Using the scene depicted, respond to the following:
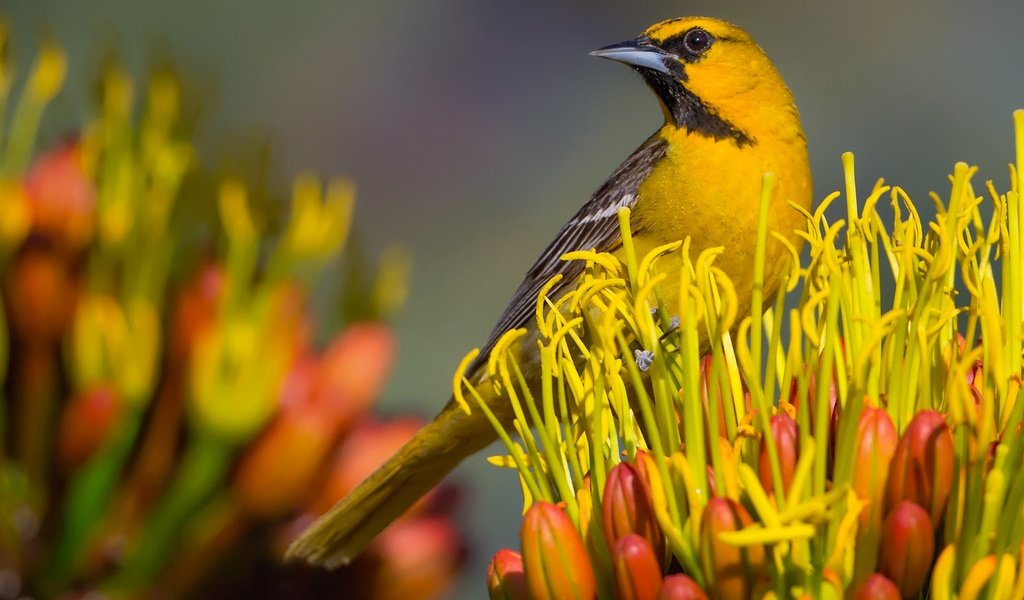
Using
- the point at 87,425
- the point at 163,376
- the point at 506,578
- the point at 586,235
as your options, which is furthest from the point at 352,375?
the point at 586,235

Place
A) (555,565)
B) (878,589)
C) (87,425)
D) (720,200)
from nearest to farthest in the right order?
(878,589) < (555,565) < (87,425) < (720,200)

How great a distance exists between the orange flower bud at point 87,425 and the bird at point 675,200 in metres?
0.28

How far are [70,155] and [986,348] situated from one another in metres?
1.13

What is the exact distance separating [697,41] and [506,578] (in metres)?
1.43

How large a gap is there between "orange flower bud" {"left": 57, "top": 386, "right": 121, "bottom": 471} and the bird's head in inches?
44.1

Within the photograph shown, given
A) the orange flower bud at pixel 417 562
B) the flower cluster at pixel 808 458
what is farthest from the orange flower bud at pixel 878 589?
the orange flower bud at pixel 417 562

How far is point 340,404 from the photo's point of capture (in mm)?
1621

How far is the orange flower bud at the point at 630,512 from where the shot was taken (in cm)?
110

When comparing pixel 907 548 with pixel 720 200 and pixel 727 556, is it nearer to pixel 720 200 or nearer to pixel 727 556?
pixel 727 556

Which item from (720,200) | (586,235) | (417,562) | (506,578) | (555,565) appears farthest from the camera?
(586,235)

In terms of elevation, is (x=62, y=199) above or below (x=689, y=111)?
above

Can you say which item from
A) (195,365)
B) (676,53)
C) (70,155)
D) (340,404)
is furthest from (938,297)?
(676,53)

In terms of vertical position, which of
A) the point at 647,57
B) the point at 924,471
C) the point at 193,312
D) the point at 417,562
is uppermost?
the point at 647,57

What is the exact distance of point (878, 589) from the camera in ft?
3.25
